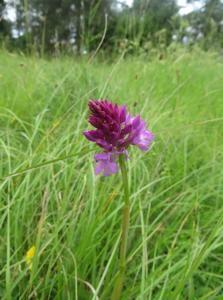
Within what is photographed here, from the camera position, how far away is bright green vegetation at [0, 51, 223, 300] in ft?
3.51

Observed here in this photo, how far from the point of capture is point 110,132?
0.78 meters

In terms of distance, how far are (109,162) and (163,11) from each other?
15.5 ft

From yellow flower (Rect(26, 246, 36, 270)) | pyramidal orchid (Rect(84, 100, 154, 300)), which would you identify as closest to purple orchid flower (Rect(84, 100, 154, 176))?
pyramidal orchid (Rect(84, 100, 154, 300))

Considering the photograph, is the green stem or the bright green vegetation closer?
the green stem

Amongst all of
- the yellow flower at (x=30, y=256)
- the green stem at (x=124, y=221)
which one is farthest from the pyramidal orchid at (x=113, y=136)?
the yellow flower at (x=30, y=256)

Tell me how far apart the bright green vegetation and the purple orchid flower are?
64 mm

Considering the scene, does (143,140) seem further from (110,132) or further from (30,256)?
(30,256)

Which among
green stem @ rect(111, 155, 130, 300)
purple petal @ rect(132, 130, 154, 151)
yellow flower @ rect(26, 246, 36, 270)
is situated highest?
purple petal @ rect(132, 130, 154, 151)

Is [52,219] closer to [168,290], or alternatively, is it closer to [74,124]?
[168,290]

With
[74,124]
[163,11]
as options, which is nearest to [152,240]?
[74,124]

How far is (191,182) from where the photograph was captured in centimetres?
172

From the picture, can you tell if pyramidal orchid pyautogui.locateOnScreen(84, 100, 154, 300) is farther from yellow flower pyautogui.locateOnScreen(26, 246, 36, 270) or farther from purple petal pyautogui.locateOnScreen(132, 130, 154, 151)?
yellow flower pyautogui.locateOnScreen(26, 246, 36, 270)

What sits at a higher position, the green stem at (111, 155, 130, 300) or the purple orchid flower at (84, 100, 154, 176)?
the purple orchid flower at (84, 100, 154, 176)

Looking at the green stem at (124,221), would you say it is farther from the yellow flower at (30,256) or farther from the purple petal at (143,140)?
the yellow flower at (30,256)
